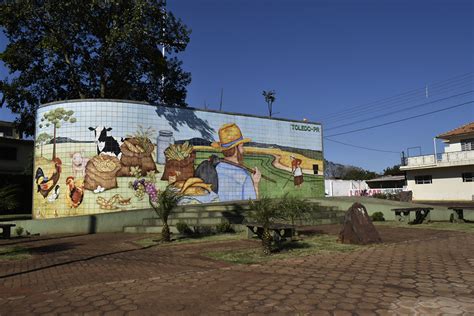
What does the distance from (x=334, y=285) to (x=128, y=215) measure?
37.2ft

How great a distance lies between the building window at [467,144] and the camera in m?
37.6

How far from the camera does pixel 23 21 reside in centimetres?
2112

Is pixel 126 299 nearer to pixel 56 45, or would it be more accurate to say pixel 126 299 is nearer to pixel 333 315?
pixel 333 315

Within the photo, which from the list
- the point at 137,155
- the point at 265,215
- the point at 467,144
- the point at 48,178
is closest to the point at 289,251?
the point at 265,215

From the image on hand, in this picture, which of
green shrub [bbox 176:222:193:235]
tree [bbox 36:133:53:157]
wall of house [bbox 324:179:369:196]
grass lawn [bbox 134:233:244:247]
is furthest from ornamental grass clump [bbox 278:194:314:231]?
wall of house [bbox 324:179:369:196]

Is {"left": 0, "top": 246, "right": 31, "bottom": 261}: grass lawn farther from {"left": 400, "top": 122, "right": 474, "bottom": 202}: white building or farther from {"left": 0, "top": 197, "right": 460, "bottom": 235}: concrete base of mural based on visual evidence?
{"left": 400, "top": 122, "right": 474, "bottom": 202}: white building

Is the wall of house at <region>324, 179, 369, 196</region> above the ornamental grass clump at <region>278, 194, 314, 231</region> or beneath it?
above

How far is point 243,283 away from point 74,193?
1225 cm

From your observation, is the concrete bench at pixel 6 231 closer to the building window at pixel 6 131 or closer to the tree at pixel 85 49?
the tree at pixel 85 49

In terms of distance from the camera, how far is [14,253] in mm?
10125

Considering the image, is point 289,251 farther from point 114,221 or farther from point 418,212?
point 114,221

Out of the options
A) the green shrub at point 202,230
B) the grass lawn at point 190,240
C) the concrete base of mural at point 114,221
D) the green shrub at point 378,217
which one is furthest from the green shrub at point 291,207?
the green shrub at point 378,217

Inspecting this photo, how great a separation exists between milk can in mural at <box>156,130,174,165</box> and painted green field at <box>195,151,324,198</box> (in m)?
1.95

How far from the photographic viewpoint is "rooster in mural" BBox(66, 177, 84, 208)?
642 inches
